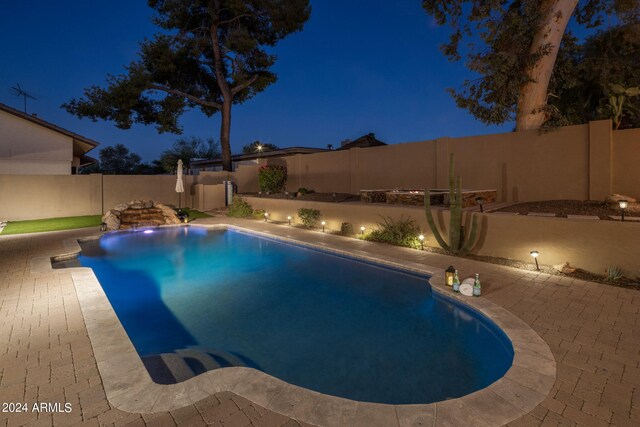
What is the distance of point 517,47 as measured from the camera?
9.80 meters

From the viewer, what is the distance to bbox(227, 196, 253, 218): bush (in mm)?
15898

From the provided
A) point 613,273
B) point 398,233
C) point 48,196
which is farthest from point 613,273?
point 48,196

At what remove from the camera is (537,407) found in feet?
8.78

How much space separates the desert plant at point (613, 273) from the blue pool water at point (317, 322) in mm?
2779

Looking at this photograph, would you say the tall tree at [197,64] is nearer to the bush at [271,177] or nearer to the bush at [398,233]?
the bush at [271,177]

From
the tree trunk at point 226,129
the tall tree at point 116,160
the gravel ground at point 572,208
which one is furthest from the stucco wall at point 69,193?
the tall tree at point 116,160

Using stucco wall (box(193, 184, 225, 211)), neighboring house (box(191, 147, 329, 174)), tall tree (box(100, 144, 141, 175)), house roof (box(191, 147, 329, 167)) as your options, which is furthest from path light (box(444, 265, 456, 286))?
tall tree (box(100, 144, 141, 175))

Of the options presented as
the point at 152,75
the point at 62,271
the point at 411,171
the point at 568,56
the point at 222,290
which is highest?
the point at 152,75

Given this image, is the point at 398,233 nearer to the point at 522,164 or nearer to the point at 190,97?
the point at 522,164

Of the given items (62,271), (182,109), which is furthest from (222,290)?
(182,109)

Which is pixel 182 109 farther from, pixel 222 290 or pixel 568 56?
pixel 568 56

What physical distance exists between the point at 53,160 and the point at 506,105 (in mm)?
19491

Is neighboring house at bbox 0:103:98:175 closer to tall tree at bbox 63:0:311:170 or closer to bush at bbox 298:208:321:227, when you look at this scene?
tall tree at bbox 63:0:311:170

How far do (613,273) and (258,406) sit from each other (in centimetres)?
618
